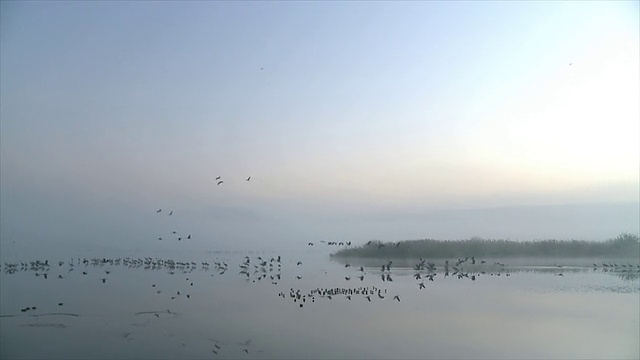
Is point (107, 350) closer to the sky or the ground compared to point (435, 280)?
closer to the ground

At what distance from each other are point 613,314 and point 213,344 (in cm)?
482

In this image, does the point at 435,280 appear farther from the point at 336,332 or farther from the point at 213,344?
the point at 213,344

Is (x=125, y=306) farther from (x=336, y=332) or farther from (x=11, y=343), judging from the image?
(x=336, y=332)

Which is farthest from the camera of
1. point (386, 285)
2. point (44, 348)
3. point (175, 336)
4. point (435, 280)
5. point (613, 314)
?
point (435, 280)

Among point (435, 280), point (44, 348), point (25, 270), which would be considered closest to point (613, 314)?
point (435, 280)

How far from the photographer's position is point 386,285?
820 cm

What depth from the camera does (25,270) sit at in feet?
23.3

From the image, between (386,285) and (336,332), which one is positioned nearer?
(336,332)

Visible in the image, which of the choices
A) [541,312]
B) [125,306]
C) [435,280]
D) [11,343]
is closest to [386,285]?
[435,280]

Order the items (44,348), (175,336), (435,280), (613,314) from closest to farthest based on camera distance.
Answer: (44,348) < (175,336) < (613,314) < (435,280)

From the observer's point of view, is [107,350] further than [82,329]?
No

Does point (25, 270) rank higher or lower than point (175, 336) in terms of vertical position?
higher

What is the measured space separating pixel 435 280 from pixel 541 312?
7.22 feet

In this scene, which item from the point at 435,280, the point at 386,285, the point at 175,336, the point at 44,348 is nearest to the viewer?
the point at 44,348
